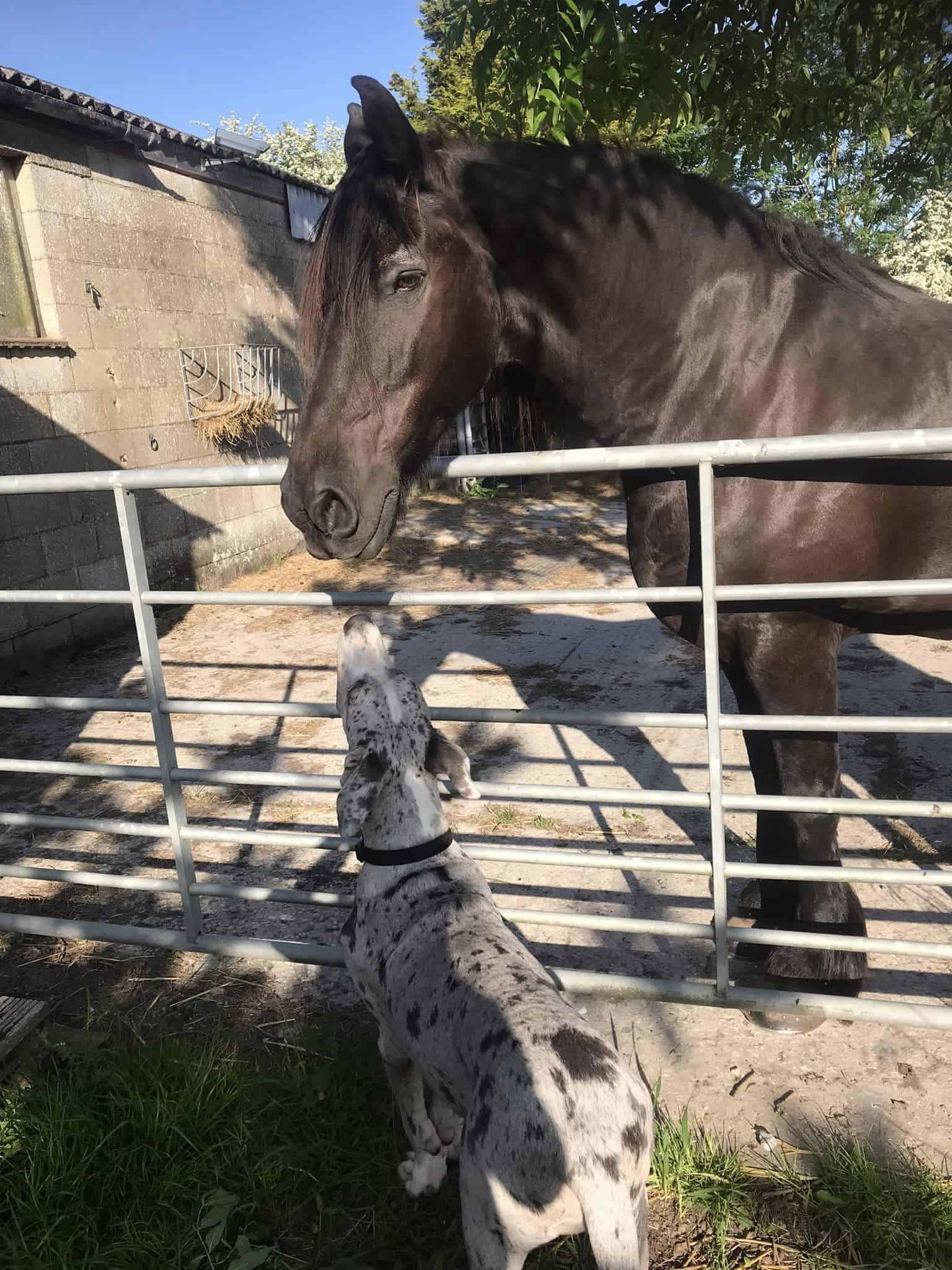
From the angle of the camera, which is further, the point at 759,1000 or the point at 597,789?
the point at 597,789

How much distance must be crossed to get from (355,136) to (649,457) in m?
1.06

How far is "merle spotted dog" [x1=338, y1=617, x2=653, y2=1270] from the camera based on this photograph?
134 centimetres

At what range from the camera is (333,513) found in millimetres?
1957

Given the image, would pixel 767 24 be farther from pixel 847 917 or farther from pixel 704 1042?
pixel 704 1042

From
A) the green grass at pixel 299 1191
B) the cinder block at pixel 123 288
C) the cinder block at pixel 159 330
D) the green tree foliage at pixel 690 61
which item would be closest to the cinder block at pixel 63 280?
the cinder block at pixel 123 288

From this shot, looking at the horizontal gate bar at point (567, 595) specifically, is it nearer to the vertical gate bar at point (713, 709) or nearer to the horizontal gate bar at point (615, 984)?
the vertical gate bar at point (713, 709)

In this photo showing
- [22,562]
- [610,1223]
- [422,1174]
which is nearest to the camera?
[610,1223]

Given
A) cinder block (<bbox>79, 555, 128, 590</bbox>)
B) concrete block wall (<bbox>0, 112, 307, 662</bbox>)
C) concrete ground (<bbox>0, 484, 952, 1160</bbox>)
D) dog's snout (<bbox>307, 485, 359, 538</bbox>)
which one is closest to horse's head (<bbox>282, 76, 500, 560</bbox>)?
dog's snout (<bbox>307, 485, 359, 538</bbox>)

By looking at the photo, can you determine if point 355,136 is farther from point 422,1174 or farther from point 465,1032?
point 422,1174

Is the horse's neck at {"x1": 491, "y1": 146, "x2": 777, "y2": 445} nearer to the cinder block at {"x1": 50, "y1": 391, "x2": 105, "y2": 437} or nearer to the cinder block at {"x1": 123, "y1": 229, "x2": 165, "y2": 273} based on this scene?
the cinder block at {"x1": 50, "y1": 391, "x2": 105, "y2": 437}

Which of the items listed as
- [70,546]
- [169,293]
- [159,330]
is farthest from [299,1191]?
[169,293]

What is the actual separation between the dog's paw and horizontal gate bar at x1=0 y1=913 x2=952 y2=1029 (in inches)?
21.2

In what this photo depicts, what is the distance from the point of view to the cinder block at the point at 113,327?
6.98m

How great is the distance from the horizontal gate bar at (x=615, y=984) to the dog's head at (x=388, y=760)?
1.76 feet
